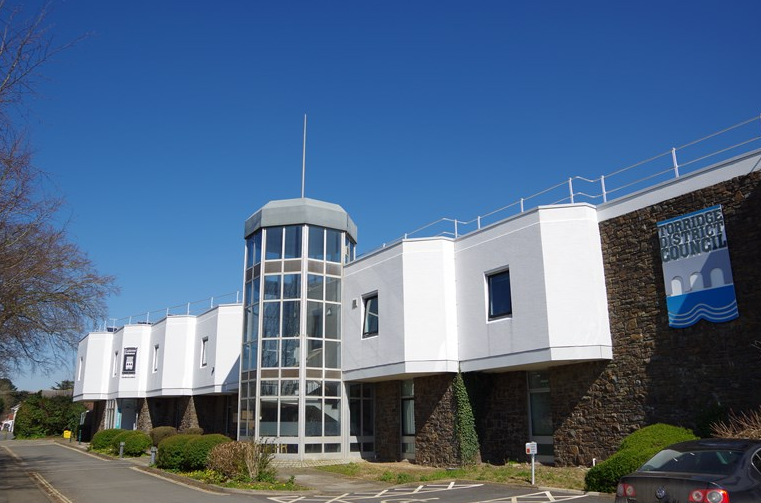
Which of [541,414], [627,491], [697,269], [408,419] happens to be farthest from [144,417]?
[627,491]

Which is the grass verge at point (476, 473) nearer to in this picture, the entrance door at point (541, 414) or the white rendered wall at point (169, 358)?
the entrance door at point (541, 414)

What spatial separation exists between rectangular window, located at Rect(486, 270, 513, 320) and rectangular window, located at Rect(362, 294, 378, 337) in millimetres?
4831

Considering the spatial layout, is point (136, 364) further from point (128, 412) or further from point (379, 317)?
point (379, 317)

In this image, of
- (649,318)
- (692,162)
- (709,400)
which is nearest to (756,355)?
(709,400)

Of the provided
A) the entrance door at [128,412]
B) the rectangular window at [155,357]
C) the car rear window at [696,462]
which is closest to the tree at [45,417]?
the entrance door at [128,412]

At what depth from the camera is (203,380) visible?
3306cm

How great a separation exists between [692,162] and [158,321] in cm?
3066

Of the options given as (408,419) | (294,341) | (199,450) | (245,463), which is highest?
(294,341)

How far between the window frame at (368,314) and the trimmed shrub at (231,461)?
22.1 feet

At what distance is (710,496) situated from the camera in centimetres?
728

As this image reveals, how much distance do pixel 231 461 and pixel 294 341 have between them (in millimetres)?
7107

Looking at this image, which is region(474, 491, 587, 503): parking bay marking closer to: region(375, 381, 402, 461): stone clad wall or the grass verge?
the grass verge

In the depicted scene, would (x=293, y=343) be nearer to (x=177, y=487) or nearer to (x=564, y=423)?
(x=177, y=487)

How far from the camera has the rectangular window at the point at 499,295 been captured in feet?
62.5
